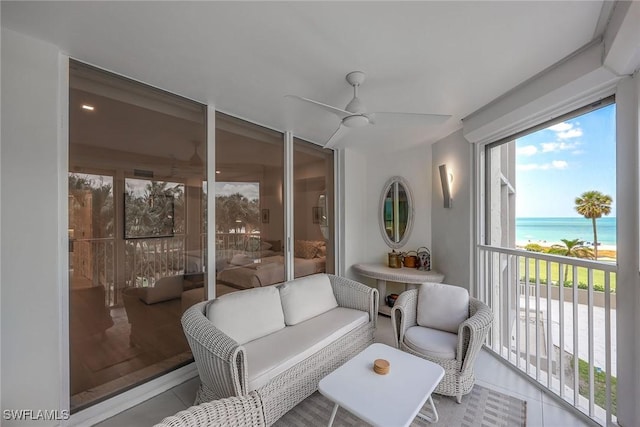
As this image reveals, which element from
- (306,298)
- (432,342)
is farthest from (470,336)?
(306,298)

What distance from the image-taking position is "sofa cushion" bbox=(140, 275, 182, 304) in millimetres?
2299

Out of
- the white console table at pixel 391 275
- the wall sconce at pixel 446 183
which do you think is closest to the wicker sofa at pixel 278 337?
the white console table at pixel 391 275

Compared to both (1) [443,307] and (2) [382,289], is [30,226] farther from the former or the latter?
(2) [382,289]

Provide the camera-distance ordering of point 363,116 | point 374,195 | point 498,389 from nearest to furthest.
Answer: point 363,116
point 498,389
point 374,195

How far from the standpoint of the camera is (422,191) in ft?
13.1

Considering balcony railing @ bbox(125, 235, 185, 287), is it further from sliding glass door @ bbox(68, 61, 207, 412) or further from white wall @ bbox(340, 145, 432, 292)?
white wall @ bbox(340, 145, 432, 292)

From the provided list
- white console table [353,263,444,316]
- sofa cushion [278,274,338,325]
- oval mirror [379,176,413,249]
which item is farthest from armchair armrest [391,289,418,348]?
oval mirror [379,176,413,249]

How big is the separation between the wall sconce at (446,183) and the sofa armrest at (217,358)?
9.80ft

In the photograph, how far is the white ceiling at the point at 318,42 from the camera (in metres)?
1.43

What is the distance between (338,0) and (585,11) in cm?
136

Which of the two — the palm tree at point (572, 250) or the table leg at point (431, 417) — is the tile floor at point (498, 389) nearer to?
the table leg at point (431, 417)

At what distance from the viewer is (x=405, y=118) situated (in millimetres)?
2061

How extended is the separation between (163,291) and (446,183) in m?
3.42

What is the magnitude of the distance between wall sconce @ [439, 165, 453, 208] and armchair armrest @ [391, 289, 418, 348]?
4.99 ft
